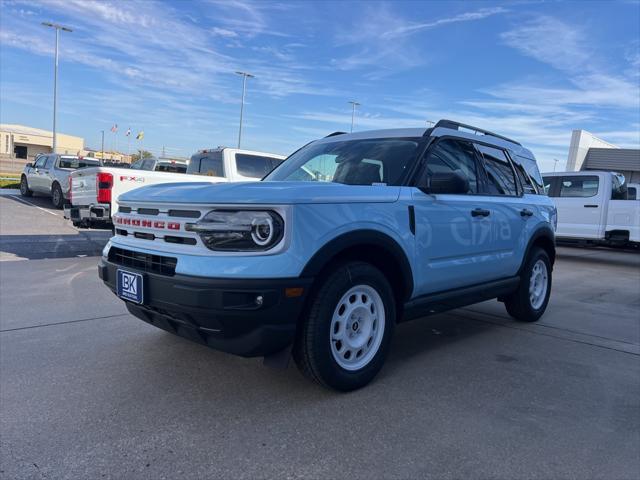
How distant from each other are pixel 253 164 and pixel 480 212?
645 centimetres

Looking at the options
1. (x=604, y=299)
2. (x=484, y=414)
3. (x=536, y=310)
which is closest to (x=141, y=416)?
(x=484, y=414)

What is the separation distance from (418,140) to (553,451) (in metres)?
2.45

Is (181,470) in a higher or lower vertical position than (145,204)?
lower

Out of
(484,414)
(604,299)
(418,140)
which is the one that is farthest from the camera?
(604,299)

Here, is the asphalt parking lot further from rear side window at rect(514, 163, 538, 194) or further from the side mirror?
rear side window at rect(514, 163, 538, 194)

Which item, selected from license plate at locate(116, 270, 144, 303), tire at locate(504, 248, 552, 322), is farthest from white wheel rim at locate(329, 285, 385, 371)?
tire at locate(504, 248, 552, 322)

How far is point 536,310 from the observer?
5.79 meters

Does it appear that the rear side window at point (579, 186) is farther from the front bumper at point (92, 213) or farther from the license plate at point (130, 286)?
the license plate at point (130, 286)

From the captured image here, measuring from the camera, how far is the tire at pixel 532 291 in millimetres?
5527

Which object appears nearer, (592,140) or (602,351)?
(602,351)

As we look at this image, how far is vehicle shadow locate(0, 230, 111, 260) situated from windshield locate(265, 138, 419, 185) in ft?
19.6

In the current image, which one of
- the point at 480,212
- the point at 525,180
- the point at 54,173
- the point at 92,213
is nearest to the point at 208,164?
the point at 92,213

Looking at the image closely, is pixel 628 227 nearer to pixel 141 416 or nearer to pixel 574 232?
pixel 574 232

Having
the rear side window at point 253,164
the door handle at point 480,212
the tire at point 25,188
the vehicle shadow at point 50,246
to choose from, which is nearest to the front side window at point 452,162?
the door handle at point 480,212
